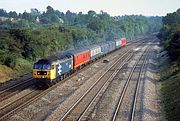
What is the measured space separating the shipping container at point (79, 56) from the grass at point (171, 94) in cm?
1160

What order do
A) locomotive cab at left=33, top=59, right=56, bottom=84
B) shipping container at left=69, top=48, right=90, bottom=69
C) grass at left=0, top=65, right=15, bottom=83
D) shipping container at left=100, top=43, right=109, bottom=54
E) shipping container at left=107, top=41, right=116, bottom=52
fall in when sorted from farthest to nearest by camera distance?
shipping container at left=107, top=41, right=116, bottom=52 → shipping container at left=100, top=43, right=109, bottom=54 → shipping container at left=69, top=48, right=90, bottom=69 → grass at left=0, top=65, right=15, bottom=83 → locomotive cab at left=33, top=59, right=56, bottom=84

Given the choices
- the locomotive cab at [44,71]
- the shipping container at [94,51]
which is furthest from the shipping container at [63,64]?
the shipping container at [94,51]

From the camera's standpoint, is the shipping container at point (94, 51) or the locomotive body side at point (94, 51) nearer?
the locomotive body side at point (94, 51)

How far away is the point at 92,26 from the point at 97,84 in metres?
88.7

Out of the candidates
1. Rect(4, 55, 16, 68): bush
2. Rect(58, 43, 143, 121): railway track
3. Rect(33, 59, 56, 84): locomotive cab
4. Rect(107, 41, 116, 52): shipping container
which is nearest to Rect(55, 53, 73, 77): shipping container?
Rect(33, 59, 56, 84): locomotive cab

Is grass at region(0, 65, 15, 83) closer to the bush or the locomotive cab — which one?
the bush

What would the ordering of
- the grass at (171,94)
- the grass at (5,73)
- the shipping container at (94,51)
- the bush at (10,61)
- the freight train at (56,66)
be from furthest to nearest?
the shipping container at (94,51), the bush at (10,61), the grass at (5,73), the freight train at (56,66), the grass at (171,94)

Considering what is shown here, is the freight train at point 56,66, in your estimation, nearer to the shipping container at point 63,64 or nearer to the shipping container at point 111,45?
the shipping container at point 63,64

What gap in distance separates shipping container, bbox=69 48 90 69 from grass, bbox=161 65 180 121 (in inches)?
457

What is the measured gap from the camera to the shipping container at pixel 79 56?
1750 inches

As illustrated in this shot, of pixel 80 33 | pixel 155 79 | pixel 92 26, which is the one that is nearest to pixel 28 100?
pixel 155 79

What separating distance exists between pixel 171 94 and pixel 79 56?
18423 mm

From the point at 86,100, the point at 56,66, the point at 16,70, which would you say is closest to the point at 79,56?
the point at 16,70

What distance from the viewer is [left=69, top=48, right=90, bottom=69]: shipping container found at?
4444cm
